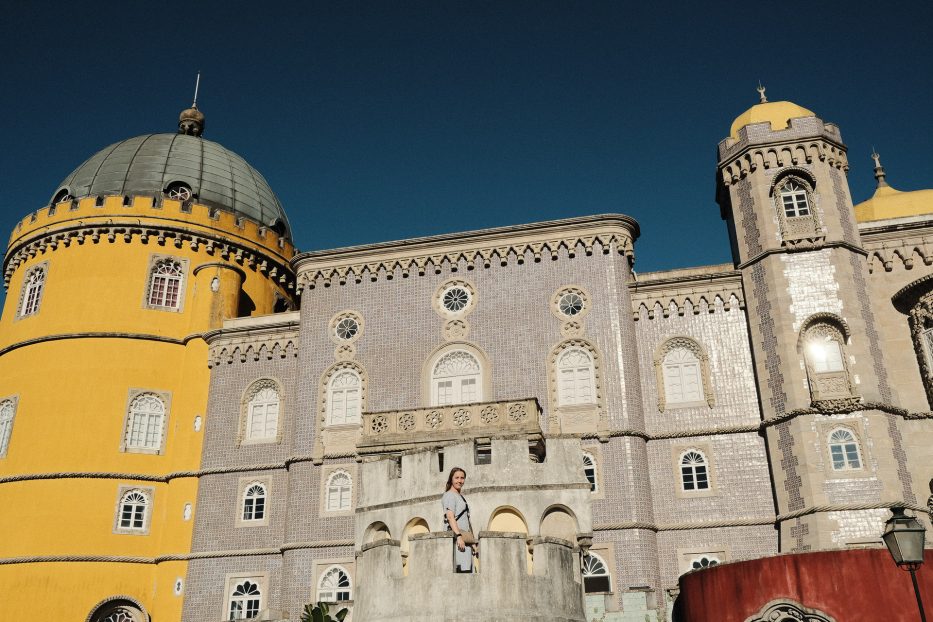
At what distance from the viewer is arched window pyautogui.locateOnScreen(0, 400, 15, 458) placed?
3030 centimetres

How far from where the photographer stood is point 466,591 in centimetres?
1514

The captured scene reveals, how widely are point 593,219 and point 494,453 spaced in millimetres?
10634

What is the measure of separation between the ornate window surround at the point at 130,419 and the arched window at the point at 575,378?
48.0 ft

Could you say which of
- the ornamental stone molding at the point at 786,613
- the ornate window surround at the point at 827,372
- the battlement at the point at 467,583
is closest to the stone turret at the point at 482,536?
the battlement at the point at 467,583

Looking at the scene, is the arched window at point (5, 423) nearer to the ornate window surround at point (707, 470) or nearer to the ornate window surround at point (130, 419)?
the ornate window surround at point (130, 419)

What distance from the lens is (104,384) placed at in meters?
30.5

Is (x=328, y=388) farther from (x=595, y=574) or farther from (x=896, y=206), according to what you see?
(x=896, y=206)

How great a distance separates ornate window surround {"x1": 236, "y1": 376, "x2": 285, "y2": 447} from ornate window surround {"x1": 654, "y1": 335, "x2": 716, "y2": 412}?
13431 millimetres

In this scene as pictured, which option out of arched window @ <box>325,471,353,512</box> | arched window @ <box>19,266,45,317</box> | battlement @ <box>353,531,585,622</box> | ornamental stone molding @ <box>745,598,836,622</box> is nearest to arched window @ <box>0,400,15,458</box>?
arched window @ <box>19,266,45,317</box>

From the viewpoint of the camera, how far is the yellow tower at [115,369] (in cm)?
2816

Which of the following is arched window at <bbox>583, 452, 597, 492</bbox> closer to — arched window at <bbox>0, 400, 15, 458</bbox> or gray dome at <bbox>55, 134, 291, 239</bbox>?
gray dome at <bbox>55, 134, 291, 239</bbox>

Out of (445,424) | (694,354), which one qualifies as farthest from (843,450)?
(445,424)

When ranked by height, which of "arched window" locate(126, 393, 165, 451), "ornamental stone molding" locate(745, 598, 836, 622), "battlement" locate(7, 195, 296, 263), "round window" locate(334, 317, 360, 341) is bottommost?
"ornamental stone molding" locate(745, 598, 836, 622)

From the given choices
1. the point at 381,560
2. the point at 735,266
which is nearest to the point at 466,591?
the point at 381,560
